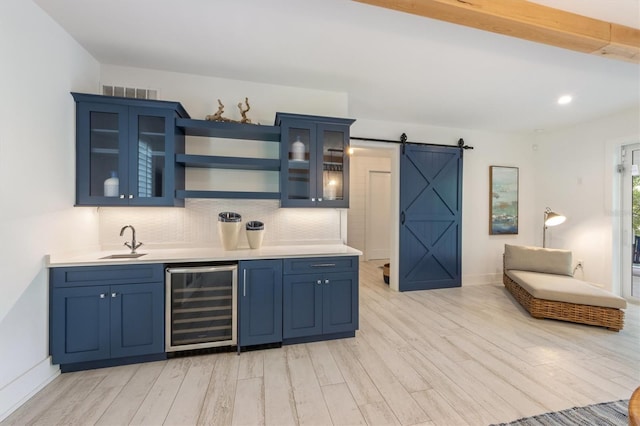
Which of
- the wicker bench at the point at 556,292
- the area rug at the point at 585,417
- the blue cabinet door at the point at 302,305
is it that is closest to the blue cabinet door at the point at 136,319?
the blue cabinet door at the point at 302,305

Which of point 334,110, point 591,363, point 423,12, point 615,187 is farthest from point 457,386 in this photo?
point 615,187

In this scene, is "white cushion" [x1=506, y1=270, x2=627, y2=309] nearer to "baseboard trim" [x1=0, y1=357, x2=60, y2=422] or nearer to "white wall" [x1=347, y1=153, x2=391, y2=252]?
"white wall" [x1=347, y1=153, x2=391, y2=252]

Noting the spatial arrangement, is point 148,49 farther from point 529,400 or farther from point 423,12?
point 529,400

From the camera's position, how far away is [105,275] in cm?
213

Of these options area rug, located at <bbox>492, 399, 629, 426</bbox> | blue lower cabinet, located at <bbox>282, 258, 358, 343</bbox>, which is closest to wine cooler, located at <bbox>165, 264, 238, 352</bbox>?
blue lower cabinet, located at <bbox>282, 258, 358, 343</bbox>

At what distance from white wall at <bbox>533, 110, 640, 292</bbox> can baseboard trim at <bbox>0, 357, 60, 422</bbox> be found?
6.71m

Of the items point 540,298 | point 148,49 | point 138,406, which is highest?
point 148,49

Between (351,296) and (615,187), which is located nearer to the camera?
(351,296)

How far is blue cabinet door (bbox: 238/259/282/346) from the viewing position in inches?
94.5

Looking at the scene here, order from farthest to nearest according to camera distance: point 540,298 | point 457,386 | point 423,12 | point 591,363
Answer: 1. point 540,298
2. point 591,363
3. point 457,386
4. point 423,12

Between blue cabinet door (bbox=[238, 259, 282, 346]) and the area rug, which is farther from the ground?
blue cabinet door (bbox=[238, 259, 282, 346])

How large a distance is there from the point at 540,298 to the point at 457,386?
6.79 ft

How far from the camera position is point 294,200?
280 cm

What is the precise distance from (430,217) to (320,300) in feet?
9.03
